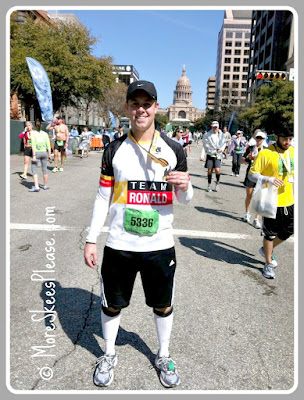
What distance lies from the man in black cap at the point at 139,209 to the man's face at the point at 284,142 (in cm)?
223

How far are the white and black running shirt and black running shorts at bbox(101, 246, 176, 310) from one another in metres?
0.06

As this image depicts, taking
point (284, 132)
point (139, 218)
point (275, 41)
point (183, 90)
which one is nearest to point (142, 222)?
point (139, 218)

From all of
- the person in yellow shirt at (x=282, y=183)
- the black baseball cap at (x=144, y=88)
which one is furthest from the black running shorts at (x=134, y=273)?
the person in yellow shirt at (x=282, y=183)

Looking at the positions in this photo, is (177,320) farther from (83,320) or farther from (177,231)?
(177,231)

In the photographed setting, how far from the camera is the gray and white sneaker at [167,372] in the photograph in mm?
2389

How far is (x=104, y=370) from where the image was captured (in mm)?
2424

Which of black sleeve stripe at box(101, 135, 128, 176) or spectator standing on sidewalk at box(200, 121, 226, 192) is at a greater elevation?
spectator standing on sidewalk at box(200, 121, 226, 192)

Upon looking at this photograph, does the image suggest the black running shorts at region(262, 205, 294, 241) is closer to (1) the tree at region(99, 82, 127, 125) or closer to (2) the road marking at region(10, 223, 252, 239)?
(2) the road marking at region(10, 223, 252, 239)

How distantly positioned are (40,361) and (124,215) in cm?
138

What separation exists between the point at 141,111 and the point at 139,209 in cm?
68

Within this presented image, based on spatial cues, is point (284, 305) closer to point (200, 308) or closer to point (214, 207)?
point (200, 308)

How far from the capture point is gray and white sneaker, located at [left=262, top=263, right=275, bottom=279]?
4.29m

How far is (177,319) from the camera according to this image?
3.21 m

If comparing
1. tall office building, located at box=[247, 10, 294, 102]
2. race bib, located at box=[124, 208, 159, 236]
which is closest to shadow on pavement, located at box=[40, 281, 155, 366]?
race bib, located at box=[124, 208, 159, 236]
